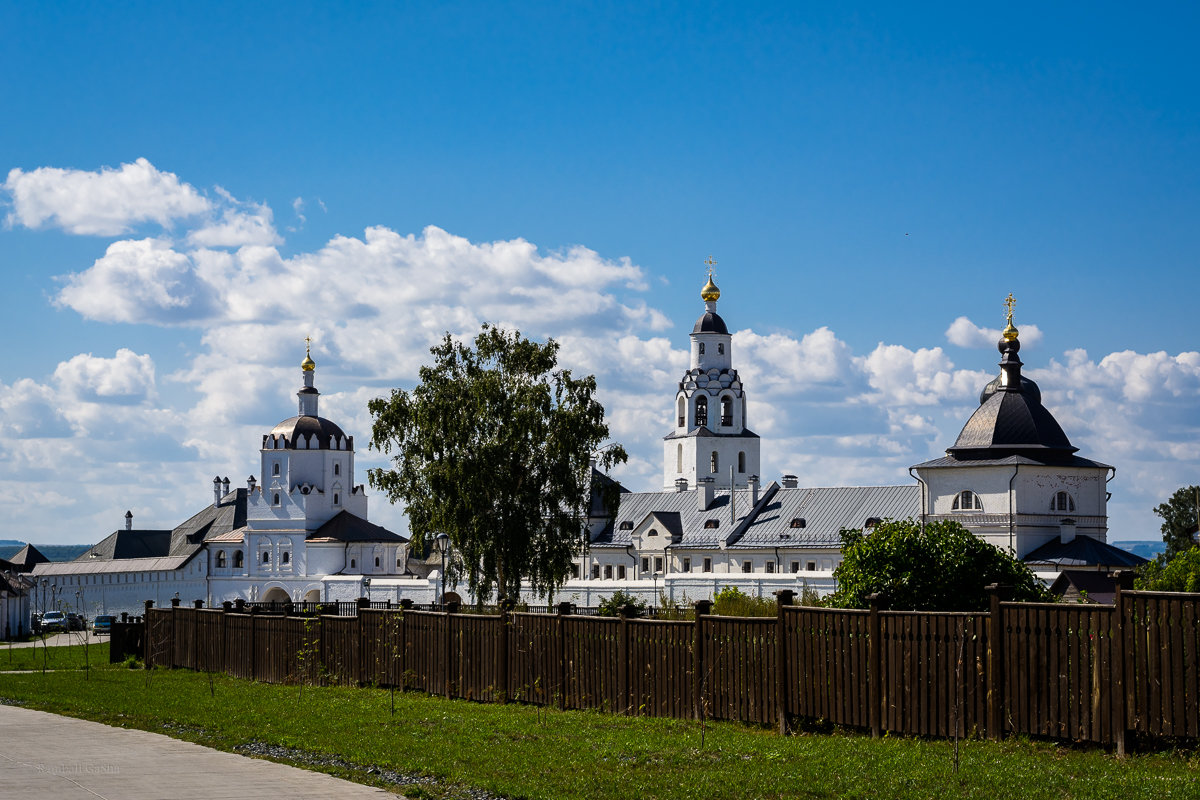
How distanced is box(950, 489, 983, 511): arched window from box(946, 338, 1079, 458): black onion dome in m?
1.81

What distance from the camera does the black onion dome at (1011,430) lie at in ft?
206

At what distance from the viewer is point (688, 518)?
271 feet

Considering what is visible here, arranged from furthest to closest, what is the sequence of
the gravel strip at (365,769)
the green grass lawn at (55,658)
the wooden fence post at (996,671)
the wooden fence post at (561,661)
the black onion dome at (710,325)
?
the black onion dome at (710,325) < the green grass lawn at (55,658) < the wooden fence post at (561,661) < the wooden fence post at (996,671) < the gravel strip at (365,769)

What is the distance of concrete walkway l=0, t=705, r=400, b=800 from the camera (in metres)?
11.4

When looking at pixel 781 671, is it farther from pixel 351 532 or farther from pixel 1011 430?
pixel 351 532

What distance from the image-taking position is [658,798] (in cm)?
1091

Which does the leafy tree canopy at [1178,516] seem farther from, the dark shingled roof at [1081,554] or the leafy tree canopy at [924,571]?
the leafy tree canopy at [924,571]

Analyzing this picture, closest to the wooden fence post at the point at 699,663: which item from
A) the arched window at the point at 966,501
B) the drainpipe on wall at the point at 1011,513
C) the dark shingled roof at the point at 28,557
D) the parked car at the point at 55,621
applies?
the drainpipe on wall at the point at 1011,513

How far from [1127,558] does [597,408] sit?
1105 inches

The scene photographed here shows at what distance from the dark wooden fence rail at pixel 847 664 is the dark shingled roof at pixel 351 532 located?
215ft

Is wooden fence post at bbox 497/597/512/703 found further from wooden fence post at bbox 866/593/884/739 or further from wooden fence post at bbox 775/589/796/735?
wooden fence post at bbox 866/593/884/739

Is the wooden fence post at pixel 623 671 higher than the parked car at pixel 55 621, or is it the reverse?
the wooden fence post at pixel 623 671

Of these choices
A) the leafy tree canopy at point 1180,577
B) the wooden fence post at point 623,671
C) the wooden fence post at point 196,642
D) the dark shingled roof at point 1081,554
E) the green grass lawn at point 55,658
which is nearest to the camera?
the wooden fence post at point 623,671

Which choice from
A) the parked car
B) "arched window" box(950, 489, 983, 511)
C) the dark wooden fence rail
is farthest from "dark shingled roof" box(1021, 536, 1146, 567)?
the parked car
